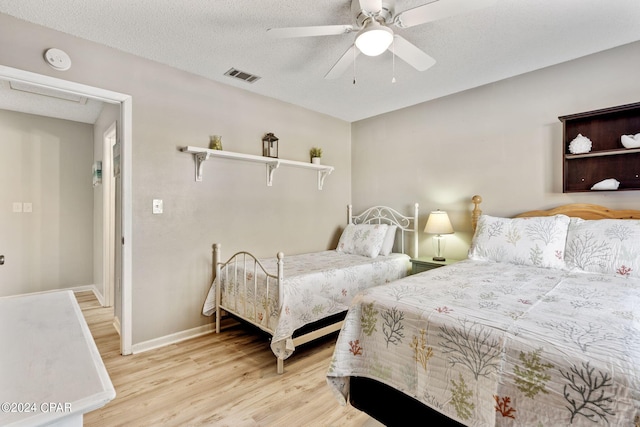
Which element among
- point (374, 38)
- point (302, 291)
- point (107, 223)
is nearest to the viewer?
point (374, 38)

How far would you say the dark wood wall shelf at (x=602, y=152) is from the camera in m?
2.31

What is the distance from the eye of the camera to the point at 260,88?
317 cm

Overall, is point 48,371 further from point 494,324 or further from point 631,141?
point 631,141

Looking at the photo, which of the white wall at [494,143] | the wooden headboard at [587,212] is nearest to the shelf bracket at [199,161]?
the white wall at [494,143]

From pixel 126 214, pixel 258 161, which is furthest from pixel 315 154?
pixel 126 214

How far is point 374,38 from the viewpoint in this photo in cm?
169

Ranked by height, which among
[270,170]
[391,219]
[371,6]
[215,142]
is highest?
[371,6]

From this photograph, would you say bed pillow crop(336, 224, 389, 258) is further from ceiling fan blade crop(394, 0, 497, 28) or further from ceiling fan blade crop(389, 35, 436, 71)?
ceiling fan blade crop(394, 0, 497, 28)

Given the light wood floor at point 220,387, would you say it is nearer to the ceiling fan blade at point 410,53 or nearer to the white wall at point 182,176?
the white wall at point 182,176

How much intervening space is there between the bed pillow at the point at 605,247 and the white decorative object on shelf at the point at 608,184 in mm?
384

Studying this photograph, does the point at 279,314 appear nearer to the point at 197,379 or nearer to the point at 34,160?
the point at 197,379

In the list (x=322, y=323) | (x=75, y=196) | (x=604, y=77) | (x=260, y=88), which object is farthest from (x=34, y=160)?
(x=604, y=77)

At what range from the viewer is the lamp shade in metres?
3.06

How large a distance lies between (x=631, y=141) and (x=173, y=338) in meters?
3.95
